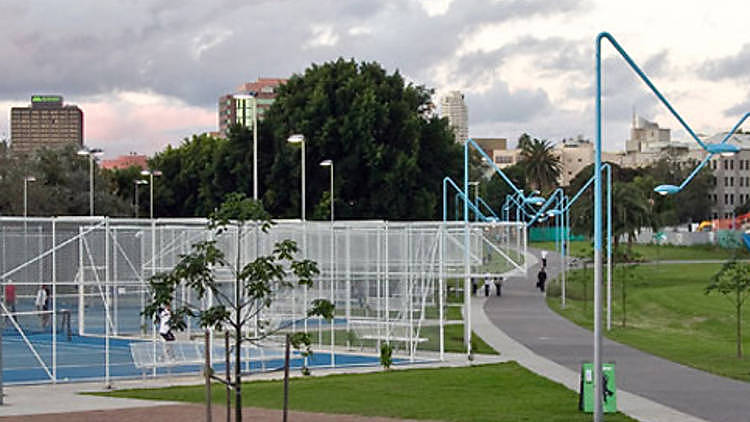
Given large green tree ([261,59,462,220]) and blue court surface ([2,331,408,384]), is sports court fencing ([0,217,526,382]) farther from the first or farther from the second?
large green tree ([261,59,462,220])

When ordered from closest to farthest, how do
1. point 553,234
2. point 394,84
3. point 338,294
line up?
point 338,294 < point 394,84 < point 553,234

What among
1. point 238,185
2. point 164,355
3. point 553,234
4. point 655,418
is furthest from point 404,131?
point 553,234

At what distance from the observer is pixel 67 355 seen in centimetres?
3459

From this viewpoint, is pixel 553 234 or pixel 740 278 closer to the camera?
pixel 740 278

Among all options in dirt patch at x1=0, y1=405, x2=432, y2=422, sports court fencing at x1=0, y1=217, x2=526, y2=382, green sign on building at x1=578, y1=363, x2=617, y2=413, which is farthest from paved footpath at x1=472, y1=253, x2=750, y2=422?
dirt patch at x1=0, y1=405, x2=432, y2=422

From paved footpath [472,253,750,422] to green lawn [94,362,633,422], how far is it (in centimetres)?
127

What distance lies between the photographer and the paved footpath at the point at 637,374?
22.0 metres

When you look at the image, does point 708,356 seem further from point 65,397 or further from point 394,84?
point 394,84

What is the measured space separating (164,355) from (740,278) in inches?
650

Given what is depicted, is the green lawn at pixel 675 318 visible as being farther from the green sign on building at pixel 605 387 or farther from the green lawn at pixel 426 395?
the green sign on building at pixel 605 387

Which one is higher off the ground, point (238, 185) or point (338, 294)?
point (238, 185)

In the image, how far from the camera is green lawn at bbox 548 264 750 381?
33000mm

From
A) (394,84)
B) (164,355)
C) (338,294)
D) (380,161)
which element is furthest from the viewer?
(394,84)

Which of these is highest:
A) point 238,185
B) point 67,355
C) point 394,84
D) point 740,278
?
point 394,84
